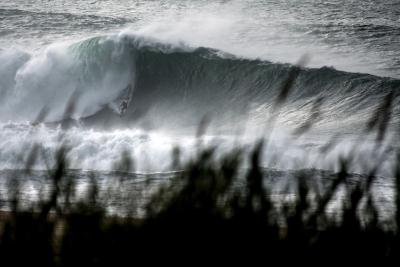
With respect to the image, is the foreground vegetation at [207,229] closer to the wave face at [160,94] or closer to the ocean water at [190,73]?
the ocean water at [190,73]

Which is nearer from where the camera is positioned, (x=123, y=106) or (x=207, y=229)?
(x=207, y=229)

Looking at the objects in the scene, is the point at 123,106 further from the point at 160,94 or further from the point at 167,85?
the point at 167,85

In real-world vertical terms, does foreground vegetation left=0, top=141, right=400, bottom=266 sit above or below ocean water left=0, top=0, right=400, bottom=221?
above

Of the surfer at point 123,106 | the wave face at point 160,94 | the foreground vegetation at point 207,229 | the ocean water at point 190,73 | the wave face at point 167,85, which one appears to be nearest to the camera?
the foreground vegetation at point 207,229

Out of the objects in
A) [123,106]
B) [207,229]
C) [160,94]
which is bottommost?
[123,106]

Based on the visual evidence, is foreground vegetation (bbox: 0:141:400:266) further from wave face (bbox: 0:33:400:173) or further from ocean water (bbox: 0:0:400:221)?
wave face (bbox: 0:33:400:173)

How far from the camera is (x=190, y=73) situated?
596 inches

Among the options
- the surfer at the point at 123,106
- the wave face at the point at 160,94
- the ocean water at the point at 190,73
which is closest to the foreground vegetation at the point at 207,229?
the ocean water at the point at 190,73

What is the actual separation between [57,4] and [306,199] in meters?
24.6

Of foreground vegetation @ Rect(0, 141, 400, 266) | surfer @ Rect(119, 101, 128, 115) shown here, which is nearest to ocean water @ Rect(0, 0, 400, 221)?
surfer @ Rect(119, 101, 128, 115)

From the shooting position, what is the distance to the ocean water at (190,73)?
10.1 meters

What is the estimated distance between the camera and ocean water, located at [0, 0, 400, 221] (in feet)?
33.1

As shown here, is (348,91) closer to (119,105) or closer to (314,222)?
(119,105)

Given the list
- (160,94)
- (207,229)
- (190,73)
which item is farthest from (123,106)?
(207,229)
